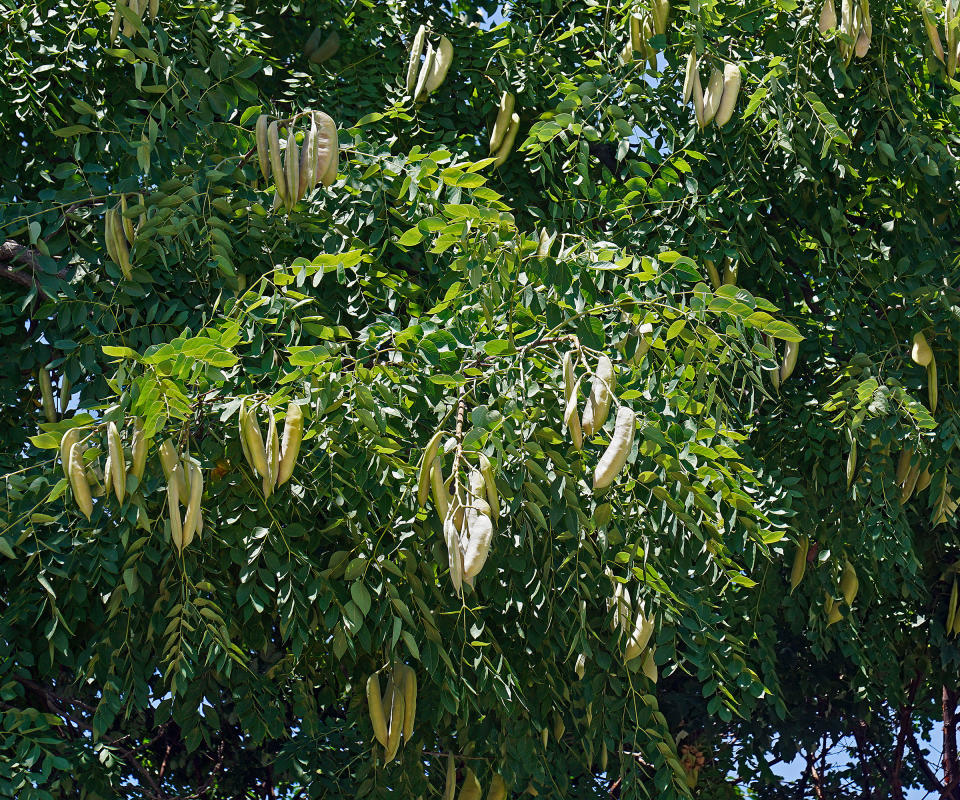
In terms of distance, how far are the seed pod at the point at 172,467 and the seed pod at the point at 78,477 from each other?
0.18 meters

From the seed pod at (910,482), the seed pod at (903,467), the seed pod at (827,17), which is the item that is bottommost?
the seed pod at (910,482)

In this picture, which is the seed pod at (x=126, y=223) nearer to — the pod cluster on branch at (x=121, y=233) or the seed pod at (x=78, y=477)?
the pod cluster on branch at (x=121, y=233)

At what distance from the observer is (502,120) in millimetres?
4684

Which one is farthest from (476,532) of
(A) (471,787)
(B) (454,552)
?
(A) (471,787)

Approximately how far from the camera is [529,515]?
10.1ft

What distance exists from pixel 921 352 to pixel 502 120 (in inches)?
63.9

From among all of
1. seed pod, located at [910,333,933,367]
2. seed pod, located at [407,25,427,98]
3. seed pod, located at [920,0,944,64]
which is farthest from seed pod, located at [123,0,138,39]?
seed pod, located at [910,333,933,367]

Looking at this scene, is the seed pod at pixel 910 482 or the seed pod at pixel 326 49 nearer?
the seed pod at pixel 910 482

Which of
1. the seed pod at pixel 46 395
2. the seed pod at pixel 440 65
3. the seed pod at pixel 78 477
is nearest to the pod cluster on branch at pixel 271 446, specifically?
the seed pod at pixel 78 477

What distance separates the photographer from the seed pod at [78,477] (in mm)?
2877

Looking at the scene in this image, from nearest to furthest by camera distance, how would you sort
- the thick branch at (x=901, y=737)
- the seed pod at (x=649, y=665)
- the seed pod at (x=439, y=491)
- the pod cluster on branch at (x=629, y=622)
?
the seed pod at (x=439, y=491), the pod cluster on branch at (x=629, y=622), the seed pod at (x=649, y=665), the thick branch at (x=901, y=737)

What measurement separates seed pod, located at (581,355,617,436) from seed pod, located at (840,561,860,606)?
6.92ft

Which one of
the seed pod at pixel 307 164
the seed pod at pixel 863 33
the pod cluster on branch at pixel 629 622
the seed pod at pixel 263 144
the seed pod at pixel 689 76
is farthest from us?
the seed pod at pixel 863 33

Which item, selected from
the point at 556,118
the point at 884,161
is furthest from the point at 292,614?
the point at 884,161
